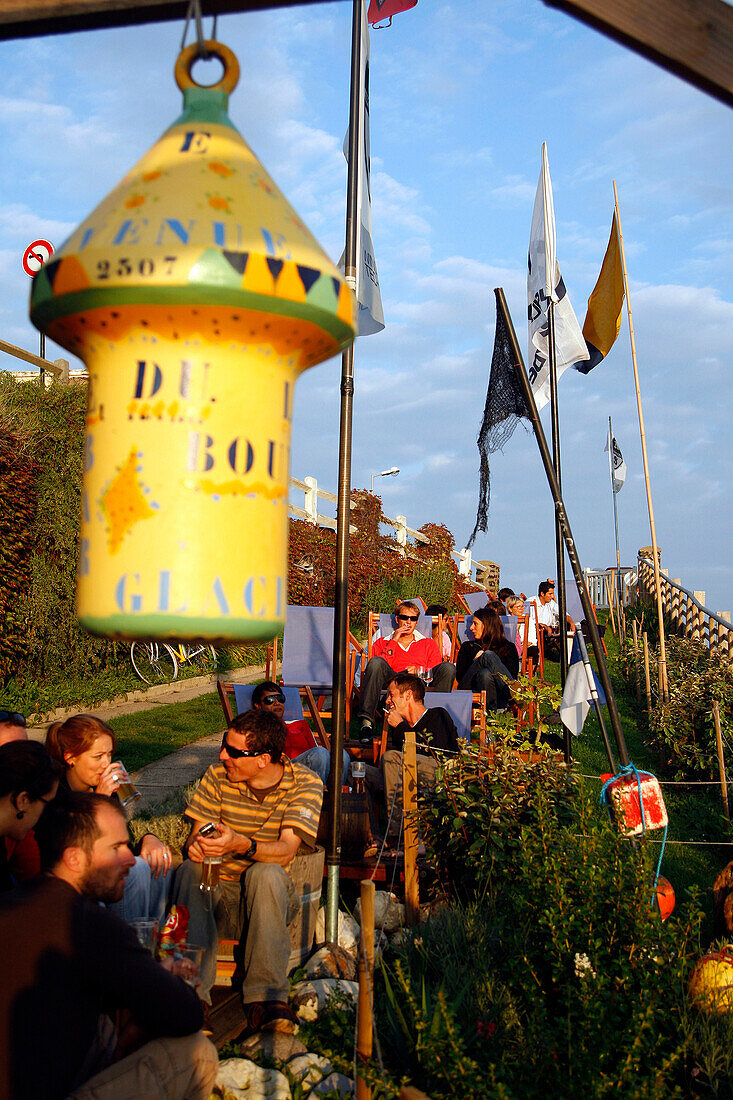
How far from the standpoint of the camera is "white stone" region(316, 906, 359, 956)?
3.91m

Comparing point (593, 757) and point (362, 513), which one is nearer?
point (593, 757)

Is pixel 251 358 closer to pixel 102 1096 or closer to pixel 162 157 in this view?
pixel 162 157

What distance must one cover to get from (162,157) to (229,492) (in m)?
0.42

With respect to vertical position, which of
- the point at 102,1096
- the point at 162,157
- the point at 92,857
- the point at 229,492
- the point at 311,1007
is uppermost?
the point at 162,157

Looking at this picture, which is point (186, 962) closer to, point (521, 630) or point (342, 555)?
point (342, 555)

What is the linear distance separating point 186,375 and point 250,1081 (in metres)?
2.64

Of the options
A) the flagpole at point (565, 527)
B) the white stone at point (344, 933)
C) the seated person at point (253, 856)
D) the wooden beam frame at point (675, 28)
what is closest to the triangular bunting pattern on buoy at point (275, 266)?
the wooden beam frame at point (675, 28)

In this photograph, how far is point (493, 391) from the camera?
15.3 feet

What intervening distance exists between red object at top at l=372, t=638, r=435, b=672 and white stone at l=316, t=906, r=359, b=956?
3653mm

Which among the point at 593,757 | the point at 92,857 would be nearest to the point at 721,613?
the point at 593,757

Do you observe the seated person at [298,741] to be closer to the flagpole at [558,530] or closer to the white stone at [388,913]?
the white stone at [388,913]

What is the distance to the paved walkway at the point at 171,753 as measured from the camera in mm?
6297

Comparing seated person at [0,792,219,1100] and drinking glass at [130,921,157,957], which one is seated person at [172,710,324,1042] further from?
seated person at [0,792,219,1100]

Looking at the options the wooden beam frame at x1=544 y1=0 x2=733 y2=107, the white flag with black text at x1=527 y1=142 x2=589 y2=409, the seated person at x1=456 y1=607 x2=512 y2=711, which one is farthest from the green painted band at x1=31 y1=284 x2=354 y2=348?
the seated person at x1=456 y1=607 x2=512 y2=711
